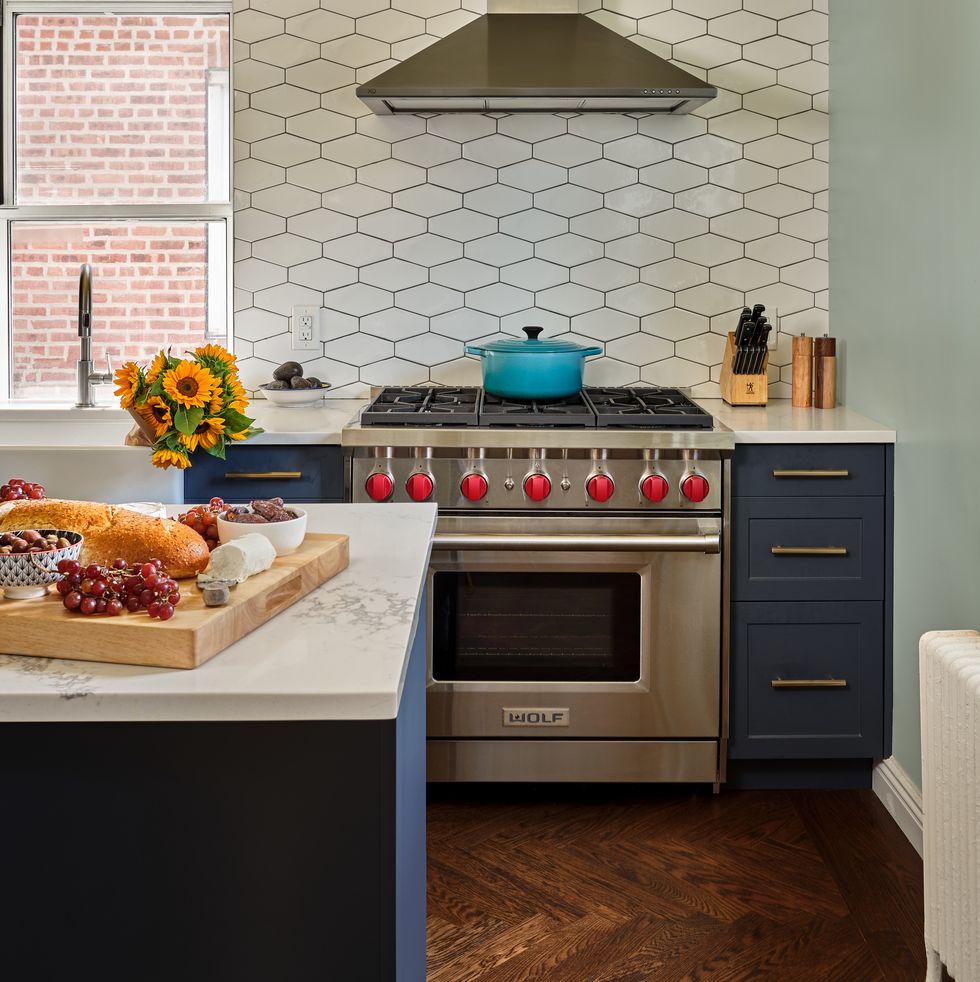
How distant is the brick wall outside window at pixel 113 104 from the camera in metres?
3.48

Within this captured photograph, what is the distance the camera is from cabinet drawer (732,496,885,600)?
9.34 feet

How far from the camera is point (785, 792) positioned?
300 centimetres

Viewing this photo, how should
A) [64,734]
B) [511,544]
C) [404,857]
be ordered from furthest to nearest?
[511,544]
[404,857]
[64,734]

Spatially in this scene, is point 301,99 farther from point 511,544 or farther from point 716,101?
point 511,544

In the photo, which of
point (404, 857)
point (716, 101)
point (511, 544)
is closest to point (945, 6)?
point (716, 101)

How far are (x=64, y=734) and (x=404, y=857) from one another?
41 centimetres

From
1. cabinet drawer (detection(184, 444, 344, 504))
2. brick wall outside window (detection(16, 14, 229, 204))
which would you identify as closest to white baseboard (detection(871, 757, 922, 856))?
cabinet drawer (detection(184, 444, 344, 504))

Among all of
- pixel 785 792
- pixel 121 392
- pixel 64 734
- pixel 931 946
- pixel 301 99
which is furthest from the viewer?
pixel 301 99

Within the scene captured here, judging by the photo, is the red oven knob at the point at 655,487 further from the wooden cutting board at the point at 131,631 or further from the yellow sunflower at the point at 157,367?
the wooden cutting board at the point at 131,631

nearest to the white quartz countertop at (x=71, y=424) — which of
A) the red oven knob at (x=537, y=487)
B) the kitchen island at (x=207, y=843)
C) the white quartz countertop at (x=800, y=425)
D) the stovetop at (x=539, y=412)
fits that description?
the stovetop at (x=539, y=412)

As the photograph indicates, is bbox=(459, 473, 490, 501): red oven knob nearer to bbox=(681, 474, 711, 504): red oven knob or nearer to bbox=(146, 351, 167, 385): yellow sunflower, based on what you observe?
bbox=(681, 474, 711, 504): red oven knob

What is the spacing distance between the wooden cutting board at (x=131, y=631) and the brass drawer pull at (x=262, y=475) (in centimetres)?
164

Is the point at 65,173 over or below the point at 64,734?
over

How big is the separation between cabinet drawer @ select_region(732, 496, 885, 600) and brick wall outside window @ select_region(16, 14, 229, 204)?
201 cm
